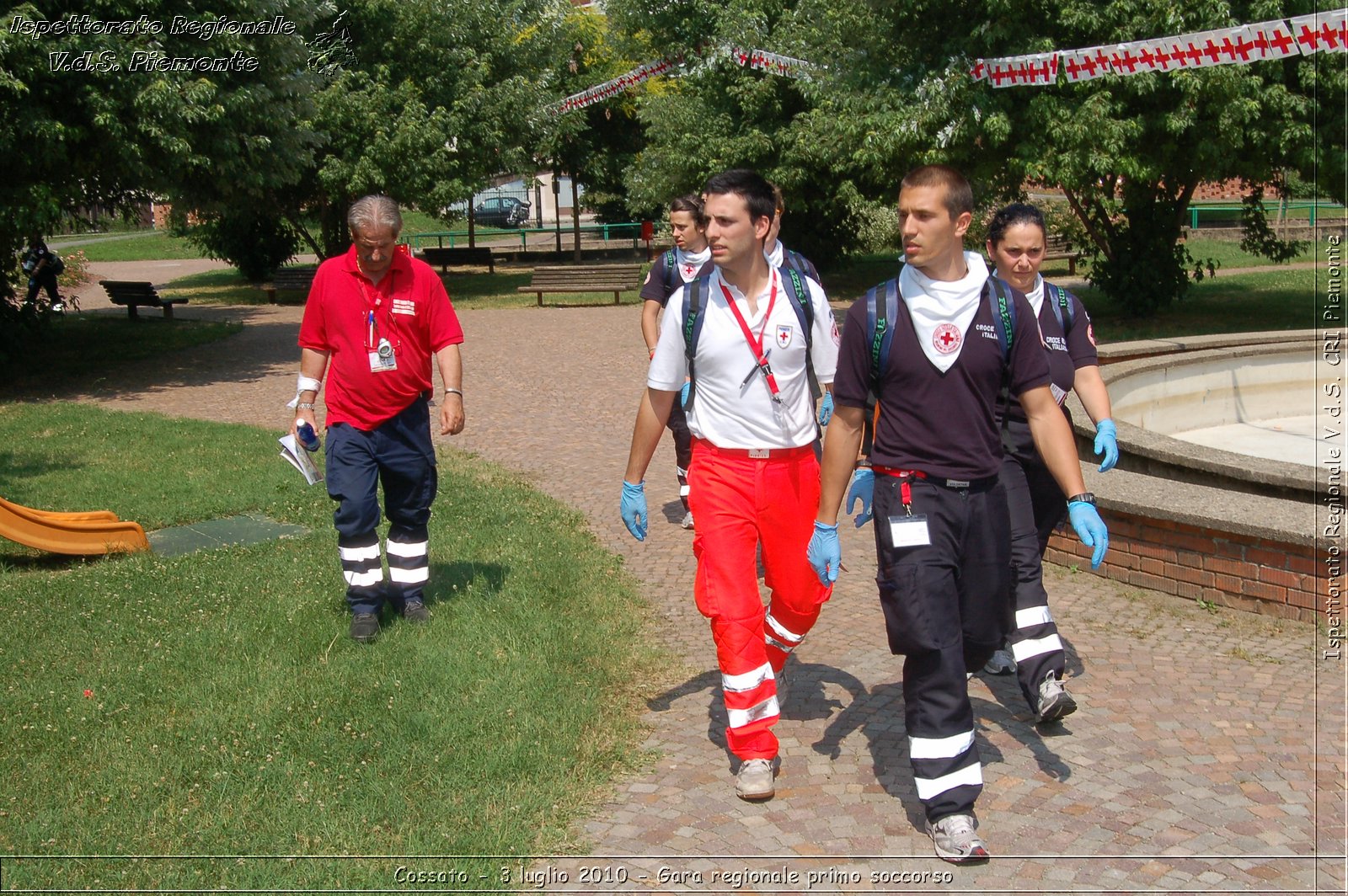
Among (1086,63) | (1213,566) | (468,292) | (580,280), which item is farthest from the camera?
(468,292)

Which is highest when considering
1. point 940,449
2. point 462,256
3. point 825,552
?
point 462,256

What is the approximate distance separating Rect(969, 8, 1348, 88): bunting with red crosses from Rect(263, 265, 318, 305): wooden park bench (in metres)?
17.5

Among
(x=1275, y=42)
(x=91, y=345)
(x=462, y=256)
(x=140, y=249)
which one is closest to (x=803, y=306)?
(x=1275, y=42)

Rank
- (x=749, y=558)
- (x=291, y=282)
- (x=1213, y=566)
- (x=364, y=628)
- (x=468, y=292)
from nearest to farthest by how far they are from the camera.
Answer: (x=749, y=558) → (x=364, y=628) → (x=1213, y=566) → (x=291, y=282) → (x=468, y=292)

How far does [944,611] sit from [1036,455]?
51.1 inches

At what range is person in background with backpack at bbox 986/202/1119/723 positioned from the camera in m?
4.85

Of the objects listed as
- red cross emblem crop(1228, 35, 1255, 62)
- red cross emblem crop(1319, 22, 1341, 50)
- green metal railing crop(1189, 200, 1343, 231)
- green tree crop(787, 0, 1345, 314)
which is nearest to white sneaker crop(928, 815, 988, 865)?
red cross emblem crop(1228, 35, 1255, 62)

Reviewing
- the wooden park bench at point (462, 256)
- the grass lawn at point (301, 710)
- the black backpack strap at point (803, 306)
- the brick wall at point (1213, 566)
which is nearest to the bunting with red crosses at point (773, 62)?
the wooden park bench at point (462, 256)

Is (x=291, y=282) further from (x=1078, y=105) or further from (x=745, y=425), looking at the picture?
(x=745, y=425)

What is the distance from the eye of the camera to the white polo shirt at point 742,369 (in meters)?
4.56

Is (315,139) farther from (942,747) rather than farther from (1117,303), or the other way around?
(942,747)

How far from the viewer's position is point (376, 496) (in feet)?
19.0

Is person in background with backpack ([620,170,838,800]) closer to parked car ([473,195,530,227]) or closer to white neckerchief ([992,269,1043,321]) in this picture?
white neckerchief ([992,269,1043,321])

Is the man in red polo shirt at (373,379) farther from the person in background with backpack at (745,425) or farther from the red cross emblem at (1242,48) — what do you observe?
the red cross emblem at (1242,48)
